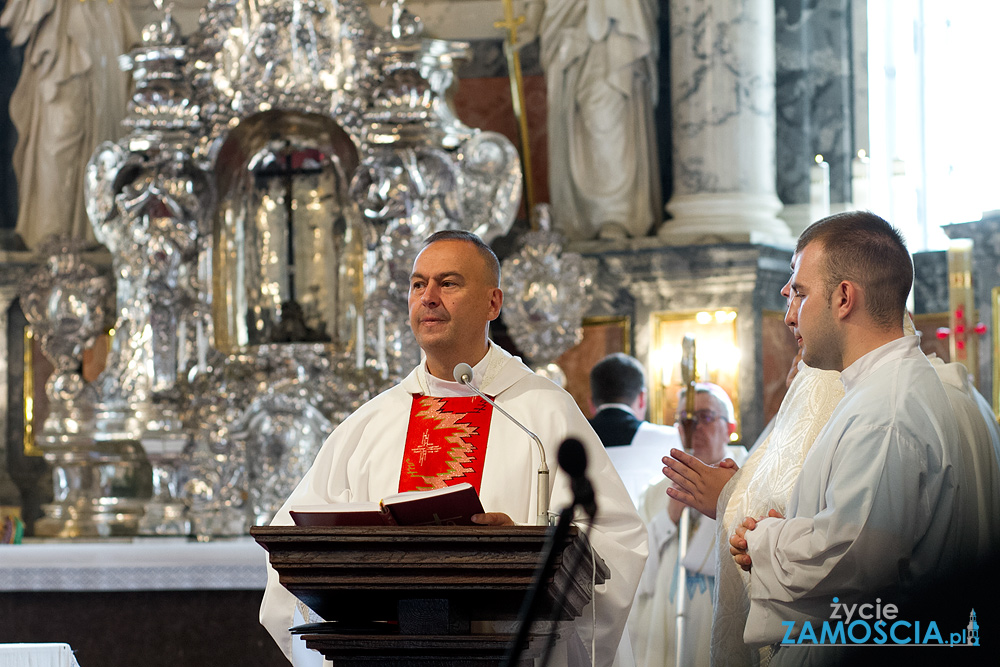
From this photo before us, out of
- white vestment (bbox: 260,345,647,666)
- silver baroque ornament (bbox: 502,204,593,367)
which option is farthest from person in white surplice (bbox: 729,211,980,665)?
silver baroque ornament (bbox: 502,204,593,367)

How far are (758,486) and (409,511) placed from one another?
1155mm

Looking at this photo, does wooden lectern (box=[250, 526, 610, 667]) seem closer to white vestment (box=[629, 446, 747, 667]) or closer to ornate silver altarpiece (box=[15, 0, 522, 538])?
white vestment (box=[629, 446, 747, 667])

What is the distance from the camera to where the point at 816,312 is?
3.17 m

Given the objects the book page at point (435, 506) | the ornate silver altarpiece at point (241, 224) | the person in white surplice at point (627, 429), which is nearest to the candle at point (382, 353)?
the ornate silver altarpiece at point (241, 224)

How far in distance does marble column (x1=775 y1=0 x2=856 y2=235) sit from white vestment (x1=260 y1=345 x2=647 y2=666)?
579 cm

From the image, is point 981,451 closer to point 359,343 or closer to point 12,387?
point 359,343

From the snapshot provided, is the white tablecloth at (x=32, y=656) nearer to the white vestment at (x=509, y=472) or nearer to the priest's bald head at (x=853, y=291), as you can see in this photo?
the white vestment at (x=509, y=472)

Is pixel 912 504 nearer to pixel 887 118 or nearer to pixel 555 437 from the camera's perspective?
pixel 555 437

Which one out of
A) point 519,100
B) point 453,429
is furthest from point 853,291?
point 519,100

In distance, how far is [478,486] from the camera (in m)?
3.93

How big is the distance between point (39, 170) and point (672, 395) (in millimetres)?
5008

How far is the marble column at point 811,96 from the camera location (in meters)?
9.46

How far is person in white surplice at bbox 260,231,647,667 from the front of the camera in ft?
12.6

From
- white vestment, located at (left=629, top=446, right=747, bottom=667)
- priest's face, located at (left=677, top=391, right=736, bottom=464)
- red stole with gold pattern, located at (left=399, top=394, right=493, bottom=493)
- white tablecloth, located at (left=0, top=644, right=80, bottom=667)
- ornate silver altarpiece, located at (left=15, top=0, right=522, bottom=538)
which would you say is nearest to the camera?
red stole with gold pattern, located at (left=399, top=394, right=493, bottom=493)
